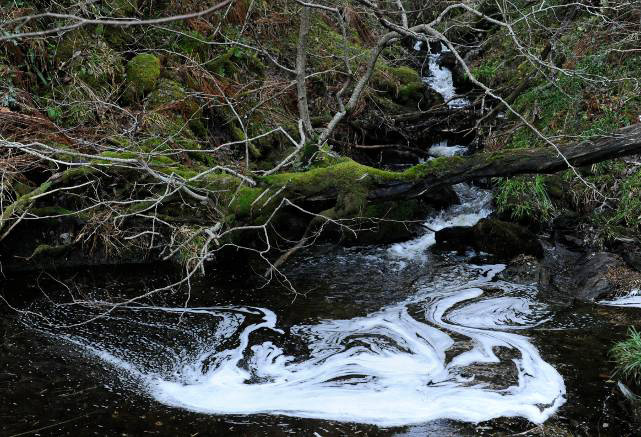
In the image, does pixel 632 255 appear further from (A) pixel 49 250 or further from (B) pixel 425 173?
(A) pixel 49 250

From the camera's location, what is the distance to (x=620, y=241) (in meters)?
6.97

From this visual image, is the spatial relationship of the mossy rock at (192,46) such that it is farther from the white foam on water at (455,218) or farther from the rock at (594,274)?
the rock at (594,274)

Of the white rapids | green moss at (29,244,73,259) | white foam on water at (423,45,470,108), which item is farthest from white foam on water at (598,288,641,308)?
green moss at (29,244,73,259)

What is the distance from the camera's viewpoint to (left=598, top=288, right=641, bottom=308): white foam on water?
588 cm

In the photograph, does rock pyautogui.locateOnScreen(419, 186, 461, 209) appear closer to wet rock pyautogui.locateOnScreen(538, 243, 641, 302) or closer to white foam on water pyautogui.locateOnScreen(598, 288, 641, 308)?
wet rock pyautogui.locateOnScreen(538, 243, 641, 302)

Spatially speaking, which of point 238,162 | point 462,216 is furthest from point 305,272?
point 462,216

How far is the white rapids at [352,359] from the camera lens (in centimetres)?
432

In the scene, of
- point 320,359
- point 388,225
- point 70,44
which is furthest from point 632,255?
point 70,44

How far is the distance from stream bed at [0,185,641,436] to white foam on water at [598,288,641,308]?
0.19 m

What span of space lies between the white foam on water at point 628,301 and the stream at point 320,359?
0.02 m

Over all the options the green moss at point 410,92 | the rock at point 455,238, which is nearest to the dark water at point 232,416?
the rock at point 455,238

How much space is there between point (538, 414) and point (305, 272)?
3.37 m

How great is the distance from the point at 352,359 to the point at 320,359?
11.1 inches

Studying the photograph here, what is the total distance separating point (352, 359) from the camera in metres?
4.99
